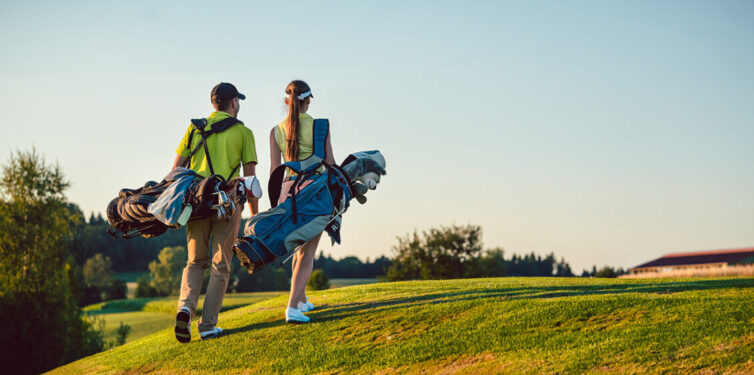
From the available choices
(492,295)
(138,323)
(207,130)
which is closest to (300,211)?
(207,130)

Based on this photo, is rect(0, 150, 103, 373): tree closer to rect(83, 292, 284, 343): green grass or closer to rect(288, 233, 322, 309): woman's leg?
rect(83, 292, 284, 343): green grass

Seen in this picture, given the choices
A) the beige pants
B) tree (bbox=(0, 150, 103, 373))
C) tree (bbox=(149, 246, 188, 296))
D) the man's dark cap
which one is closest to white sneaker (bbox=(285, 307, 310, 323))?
the beige pants

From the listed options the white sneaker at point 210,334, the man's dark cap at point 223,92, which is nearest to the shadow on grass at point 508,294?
the white sneaker at point 210,334

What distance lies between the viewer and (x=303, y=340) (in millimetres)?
9398

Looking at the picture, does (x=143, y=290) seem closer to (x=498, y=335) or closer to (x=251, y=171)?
(x=251, y=171)

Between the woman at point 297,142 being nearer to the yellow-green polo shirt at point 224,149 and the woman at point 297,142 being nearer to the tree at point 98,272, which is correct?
the yellow-green polo shirt at point 224,149

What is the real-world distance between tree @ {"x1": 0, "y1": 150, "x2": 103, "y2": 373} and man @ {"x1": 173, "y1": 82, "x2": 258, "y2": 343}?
29406 millimetres

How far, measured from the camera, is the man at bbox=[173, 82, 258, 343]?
916 centimetres

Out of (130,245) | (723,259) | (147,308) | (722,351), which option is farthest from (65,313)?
(130,245)

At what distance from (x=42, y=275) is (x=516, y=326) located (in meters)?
34.5

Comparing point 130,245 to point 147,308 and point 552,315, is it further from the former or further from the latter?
point 552,315

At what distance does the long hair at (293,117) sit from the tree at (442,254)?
4291cm

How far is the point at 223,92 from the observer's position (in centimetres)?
948

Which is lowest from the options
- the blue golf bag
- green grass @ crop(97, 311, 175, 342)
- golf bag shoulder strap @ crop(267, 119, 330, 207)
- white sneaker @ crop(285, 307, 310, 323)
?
green grass @ crop(97, 311, 175, 342)
